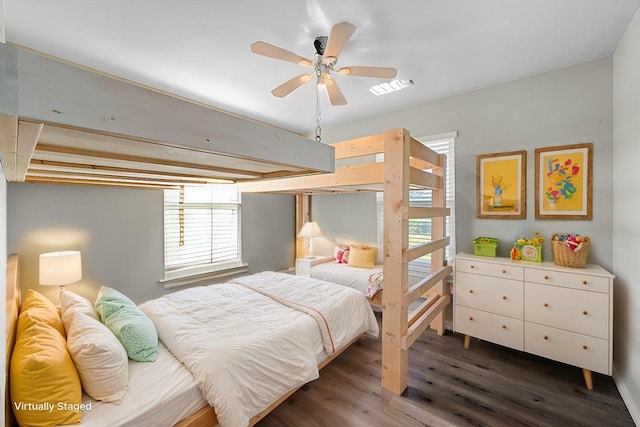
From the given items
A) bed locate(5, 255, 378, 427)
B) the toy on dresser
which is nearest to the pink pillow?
bed locate(5, 255, 378, 427)

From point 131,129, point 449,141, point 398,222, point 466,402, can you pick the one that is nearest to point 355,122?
point 449,141

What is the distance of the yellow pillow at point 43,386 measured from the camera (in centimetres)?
113

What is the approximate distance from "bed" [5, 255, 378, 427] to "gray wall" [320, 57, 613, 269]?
1.70 meters

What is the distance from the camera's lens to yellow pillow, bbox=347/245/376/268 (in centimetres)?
372

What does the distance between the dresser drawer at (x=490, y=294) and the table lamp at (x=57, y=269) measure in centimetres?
358

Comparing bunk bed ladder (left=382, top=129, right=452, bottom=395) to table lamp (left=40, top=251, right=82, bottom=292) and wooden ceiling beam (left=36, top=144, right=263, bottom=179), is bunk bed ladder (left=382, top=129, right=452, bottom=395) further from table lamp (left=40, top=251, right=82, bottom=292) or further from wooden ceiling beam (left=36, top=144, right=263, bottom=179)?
table lamp (left=40, top=251, right=82, bottom=292)

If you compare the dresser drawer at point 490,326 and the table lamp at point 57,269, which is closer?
the table lamp at point 57,269

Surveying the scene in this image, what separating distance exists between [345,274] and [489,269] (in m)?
1.59

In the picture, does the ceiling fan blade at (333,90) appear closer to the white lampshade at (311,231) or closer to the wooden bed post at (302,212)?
the white lampshade at (311,231)

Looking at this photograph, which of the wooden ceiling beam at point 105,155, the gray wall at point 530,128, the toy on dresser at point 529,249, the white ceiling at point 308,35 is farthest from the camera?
the toy on dresser at point 529,249

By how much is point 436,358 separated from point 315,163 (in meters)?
2.48

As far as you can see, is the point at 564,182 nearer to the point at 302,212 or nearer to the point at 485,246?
the point at 485,246

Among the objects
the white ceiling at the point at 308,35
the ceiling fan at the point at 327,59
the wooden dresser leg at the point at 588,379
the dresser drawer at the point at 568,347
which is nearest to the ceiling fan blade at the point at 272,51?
the ceiling fan at the point at 327,59

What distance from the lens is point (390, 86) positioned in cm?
295
